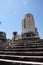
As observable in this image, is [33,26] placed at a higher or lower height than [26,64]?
higher

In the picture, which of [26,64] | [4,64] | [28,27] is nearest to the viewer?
[26,64]

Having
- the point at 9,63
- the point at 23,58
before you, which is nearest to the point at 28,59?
the point at 23,58

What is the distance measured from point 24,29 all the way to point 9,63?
31.4 metres

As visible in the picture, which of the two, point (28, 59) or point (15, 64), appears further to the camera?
point (28, 59)

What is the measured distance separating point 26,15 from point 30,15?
1368 mm

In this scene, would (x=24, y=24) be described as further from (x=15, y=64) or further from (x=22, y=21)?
(x=15, y=64)

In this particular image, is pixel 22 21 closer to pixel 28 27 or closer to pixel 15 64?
pixel 28 27

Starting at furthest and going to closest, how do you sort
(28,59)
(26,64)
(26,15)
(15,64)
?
(26,15)
(28,59)
(15,64)
(26,64)

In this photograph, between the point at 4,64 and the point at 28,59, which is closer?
the point at 4,64

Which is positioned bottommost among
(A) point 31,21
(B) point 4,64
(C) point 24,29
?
(B) point 4,64

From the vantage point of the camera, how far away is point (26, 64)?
3.28 metres

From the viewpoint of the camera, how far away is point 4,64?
12.6ft

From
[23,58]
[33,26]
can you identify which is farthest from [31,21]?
[23,58]

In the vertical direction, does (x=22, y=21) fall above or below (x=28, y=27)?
above
